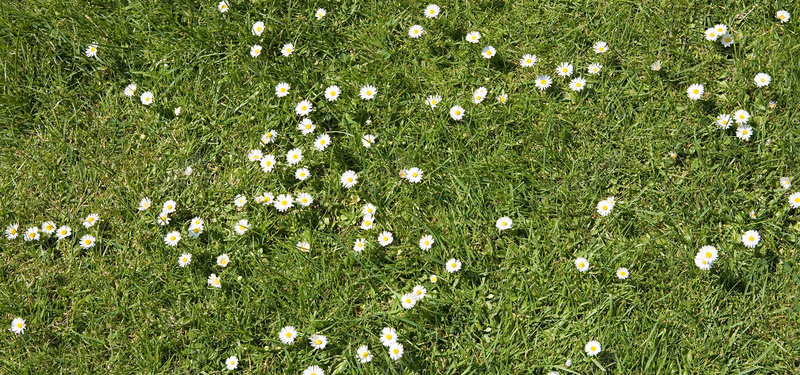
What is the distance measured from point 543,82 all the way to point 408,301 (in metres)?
1.11

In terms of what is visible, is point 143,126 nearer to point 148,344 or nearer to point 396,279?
point 148,344

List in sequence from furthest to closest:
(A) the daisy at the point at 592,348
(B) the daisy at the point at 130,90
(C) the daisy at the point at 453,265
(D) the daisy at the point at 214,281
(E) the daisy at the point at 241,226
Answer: (B) the daisy at the point at 130,90 < (E) the daisy at the point at 241,226 < (D) the daisy at the point at 214,281 < (C) the daisy at the point at 453,265 < (A) the daisy at the point at 592,348

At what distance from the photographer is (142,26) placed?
370 cm

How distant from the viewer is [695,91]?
3100mm

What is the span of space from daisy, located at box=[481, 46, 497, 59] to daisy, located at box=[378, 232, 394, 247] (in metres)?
0.93

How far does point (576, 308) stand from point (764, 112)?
1.12m

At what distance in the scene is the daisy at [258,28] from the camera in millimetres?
3541

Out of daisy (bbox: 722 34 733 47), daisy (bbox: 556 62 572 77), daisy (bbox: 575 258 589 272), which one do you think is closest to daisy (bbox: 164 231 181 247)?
daisy (bbox: 575 258 589 272)

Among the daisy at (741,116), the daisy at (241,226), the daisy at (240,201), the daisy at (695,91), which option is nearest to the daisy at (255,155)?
the daisy at (240,201)

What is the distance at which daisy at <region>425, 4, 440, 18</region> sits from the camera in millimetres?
3484

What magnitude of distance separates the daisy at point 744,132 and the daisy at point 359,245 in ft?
4.94

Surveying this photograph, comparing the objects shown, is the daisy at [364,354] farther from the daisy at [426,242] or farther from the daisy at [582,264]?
the daisy at [582,264]

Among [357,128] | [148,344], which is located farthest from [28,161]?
[357,128]

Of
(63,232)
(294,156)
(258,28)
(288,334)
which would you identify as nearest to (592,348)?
(288,334)
